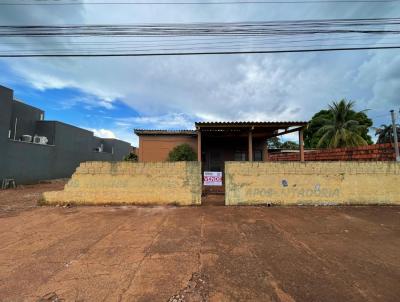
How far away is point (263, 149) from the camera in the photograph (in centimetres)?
1402

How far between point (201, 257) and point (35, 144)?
65.2 feet

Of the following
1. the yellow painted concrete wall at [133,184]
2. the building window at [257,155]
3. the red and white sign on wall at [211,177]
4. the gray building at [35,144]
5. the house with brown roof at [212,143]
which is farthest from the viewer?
the gray building at [35,144]

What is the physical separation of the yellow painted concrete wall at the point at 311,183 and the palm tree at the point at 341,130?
41.2 feet

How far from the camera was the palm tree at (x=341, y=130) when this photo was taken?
1962 cm

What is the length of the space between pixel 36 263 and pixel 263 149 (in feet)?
40.6

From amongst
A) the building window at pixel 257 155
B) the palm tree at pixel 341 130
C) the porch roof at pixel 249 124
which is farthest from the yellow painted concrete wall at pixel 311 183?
the palm tree at pixel 341 130

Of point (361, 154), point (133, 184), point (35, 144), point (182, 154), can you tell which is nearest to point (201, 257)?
point (133, 184)

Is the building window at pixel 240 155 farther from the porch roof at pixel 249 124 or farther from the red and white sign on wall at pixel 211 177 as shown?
the red and white sign on wall at pixel 211 177

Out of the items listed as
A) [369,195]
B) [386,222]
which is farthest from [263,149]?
[386,222]

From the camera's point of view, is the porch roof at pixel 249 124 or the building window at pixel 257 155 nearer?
the porch roof at pixel 249 124

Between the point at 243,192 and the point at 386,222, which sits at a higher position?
the point at 243,192

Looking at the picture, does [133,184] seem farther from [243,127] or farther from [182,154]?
[243,127]

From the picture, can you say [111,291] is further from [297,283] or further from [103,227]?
[103,227]

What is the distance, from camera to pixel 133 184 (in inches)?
329
